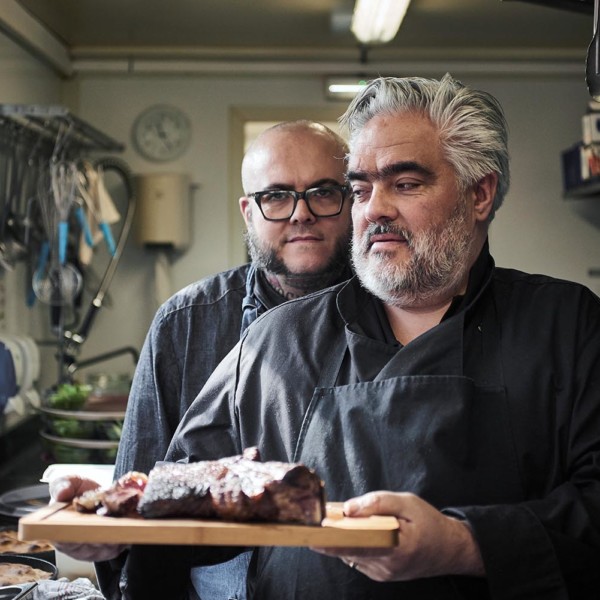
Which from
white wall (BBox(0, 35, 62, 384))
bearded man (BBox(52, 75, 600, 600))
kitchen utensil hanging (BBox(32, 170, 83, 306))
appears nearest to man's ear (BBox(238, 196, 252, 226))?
bearded man (BBox(52, 75, 600, 600))

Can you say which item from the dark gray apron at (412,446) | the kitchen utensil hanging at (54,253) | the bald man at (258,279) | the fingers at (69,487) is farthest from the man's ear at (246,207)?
the kitchen utensil hanging at (54,253)

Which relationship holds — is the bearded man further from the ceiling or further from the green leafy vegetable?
the ceiling

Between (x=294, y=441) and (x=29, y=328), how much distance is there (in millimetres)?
3687

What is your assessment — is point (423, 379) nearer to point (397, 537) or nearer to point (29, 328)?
point (397, 537)

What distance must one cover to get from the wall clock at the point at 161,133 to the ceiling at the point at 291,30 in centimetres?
37

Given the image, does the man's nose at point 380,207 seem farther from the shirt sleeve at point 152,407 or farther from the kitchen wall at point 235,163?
the kitchen wall at point 235,163

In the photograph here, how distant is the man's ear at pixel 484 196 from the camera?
59.1 inches

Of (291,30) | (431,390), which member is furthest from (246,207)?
(291,30)

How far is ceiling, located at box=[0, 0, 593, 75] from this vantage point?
4.61m

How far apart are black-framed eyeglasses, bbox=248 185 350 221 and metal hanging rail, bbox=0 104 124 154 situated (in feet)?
6.41

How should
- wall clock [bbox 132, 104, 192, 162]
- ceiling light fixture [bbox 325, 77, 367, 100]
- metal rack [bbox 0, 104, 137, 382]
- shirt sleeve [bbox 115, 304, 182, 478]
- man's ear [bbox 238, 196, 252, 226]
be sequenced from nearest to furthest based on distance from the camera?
shirt sleeve [bbox 115, 304, 182, 478] → man's ear [bbox 238, 196, 252, 226] → metal rack [bbox 0, 104, 137, 382] → ceiling light fixture [bbox 325, 77, 367, 100] → wall clock [bbox 132, 104, 192, 162]

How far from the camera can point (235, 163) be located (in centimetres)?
566

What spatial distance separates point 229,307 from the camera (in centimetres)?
196

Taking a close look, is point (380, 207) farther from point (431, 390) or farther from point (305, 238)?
point (305, 238)
